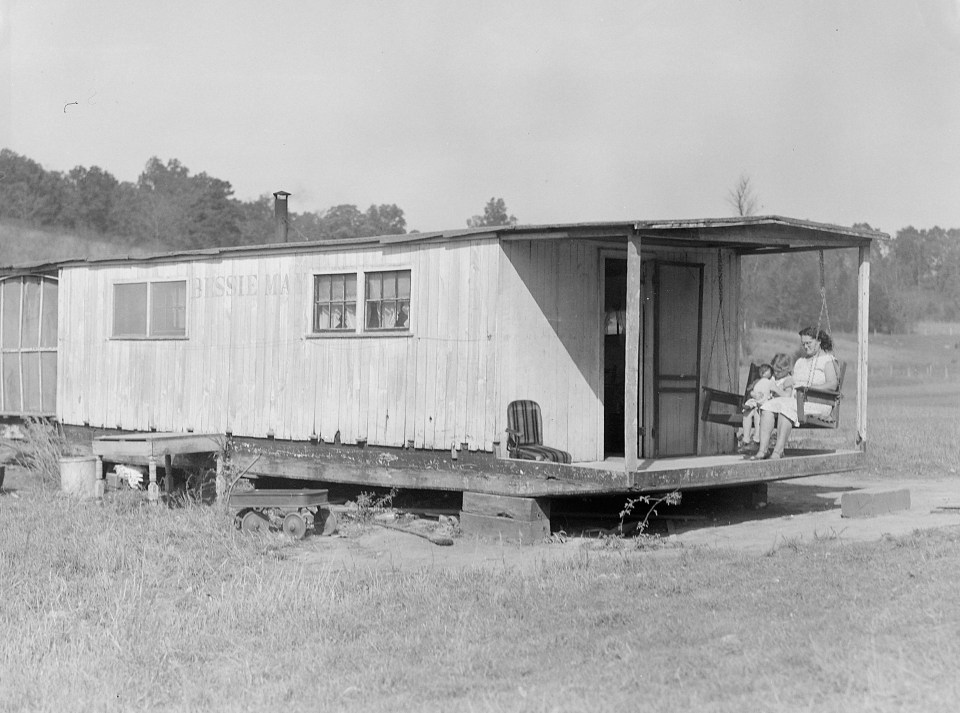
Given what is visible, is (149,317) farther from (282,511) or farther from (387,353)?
(282,511)

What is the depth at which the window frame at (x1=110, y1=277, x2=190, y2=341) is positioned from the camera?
543 inches

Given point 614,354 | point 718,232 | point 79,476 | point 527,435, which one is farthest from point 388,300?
point 79,476

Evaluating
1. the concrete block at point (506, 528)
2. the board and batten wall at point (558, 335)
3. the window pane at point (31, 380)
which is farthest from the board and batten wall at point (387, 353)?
the window pane at point (31, 380)

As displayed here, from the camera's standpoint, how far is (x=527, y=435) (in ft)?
35.9

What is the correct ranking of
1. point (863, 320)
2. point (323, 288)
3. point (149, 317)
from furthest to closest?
point (149, 317), point (323, 288), point (863, 320)

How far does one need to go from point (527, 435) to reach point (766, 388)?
8.22 ft

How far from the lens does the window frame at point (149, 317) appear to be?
13.8 metres

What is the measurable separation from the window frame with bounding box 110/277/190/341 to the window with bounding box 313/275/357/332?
7.19 feet

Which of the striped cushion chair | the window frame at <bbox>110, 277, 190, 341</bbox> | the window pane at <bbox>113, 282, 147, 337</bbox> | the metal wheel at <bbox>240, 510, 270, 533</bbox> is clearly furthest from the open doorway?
the window pane at <bbox>113, 282, 147, 337</bbox>

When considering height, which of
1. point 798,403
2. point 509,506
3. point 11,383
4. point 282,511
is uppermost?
point 798,403

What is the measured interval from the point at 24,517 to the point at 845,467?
8657 mm

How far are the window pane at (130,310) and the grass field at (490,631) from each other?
4.87 meters

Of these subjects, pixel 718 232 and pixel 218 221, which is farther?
pixel 218 221

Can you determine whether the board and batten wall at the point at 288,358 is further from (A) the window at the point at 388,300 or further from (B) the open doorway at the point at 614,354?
(B) the open doorway at the point at 614,354
